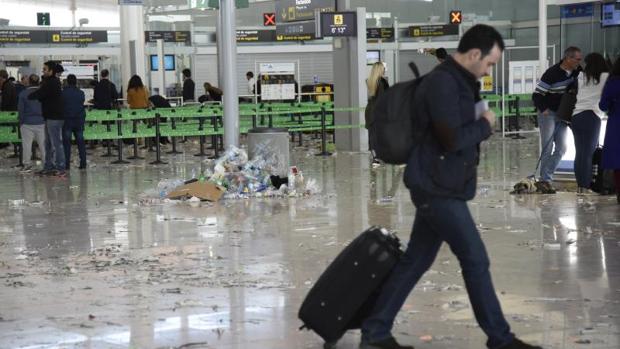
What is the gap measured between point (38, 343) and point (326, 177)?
1124 cm

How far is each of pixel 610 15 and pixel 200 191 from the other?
10295 mm

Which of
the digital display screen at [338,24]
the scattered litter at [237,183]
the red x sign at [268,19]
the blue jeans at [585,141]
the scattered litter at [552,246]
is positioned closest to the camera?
the scattered litter at [552,246]

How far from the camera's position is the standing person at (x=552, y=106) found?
13.3 metres

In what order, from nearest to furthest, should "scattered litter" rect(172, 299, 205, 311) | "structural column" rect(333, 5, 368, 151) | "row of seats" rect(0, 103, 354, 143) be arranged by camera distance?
1. "scattered litter" rect(172, 299, 205, 311)
2. "row of seats" rect(0, 103, 354, 143)
3. "structural column" rect(333, 5, 368, 151)

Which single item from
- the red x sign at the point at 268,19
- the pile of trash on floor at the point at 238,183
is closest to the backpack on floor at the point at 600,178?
the pile of trash on floor at the point at 238,183

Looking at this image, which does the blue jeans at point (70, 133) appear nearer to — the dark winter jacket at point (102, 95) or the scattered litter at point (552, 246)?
the dark winter jacket at point (102, 95)

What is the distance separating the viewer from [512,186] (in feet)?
49.3

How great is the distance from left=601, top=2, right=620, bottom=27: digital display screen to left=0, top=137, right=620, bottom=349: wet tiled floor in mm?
6462

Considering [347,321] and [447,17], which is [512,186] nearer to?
[347,321]

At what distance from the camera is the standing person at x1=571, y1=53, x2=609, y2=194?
12953mm

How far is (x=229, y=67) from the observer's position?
15930mm

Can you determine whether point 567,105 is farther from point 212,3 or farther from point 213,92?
point 213,92

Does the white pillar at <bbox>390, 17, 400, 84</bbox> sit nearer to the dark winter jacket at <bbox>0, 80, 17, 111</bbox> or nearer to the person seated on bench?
the person seated on bench

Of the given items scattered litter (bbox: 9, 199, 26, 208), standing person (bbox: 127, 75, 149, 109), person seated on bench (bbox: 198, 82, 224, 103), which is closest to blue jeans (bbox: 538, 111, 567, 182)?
scattered litter (bbox: 9, 199, 26, 208)
